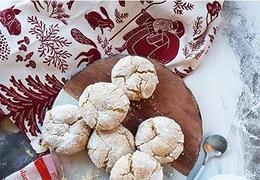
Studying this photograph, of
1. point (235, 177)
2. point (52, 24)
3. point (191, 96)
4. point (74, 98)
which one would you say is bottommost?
point (235, 177)

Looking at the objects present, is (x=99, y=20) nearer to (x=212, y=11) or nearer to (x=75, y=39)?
(x=75, y=39)

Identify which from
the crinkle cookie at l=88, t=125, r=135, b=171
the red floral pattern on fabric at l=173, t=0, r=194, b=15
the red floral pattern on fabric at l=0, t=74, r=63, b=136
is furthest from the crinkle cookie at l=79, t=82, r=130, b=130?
the red floral pattern on fabric at l=173, t=0, r=194, b=15

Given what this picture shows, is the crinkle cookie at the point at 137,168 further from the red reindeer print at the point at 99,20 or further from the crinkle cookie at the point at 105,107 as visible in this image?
the red reindeer print at the point at 99,20

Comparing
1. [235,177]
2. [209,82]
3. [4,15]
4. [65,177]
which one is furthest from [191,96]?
[4,15]

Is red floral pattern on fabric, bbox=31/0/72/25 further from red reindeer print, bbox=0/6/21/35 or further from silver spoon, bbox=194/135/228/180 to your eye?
silver spoon, bbox=194/135/228/180

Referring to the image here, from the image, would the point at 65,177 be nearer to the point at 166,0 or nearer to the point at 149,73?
the point at 149,73

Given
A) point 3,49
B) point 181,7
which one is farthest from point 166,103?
point 3,49
